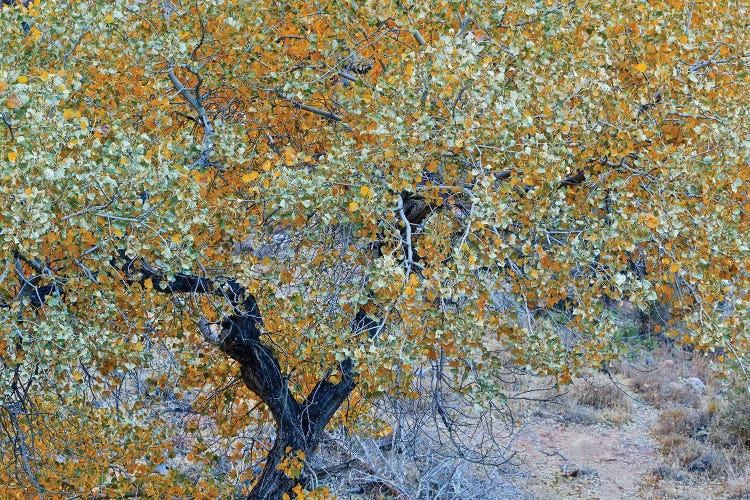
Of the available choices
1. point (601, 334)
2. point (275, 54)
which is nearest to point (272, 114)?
point (275, 54)

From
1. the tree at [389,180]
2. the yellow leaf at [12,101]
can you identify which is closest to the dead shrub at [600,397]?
the tree at [389,180]

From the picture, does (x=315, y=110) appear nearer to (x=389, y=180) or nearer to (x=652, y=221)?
(x=389, y=180)

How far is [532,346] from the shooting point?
12.0 ft

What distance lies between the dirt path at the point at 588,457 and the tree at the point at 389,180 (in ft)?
18.1

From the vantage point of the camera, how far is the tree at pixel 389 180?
11.1 feet

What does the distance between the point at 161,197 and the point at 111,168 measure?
35cm

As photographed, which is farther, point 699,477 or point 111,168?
point 699,477

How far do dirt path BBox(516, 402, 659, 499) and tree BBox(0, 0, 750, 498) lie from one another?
5.52 m

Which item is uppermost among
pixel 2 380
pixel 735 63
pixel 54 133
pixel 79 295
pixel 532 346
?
pixel 735 63

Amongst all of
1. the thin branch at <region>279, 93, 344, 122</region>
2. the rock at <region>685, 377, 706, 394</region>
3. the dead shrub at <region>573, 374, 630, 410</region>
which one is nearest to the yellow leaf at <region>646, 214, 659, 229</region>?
the thin branch at <region>279, 93, 344, 122</region>

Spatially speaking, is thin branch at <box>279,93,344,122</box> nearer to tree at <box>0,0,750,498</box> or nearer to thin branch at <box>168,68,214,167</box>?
tree at <box>0,0,750,498</box>

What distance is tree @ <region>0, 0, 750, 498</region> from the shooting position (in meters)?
3.38

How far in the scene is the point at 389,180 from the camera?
12.0 feet

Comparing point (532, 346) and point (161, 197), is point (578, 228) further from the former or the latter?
point (161, 197)
